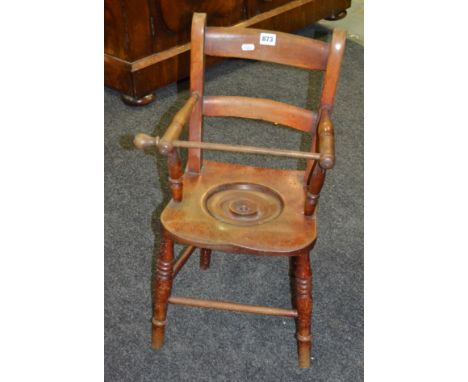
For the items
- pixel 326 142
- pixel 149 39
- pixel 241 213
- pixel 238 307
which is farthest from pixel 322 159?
pixel 149 39

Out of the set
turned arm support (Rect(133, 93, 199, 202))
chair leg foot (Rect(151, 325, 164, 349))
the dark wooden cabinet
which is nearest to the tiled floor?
the dark wooden cabinet

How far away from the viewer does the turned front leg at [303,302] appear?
56.7 inches

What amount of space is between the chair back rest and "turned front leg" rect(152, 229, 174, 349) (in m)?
0.25

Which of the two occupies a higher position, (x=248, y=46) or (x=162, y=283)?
(x=248, y=46)

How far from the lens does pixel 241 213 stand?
144 cm

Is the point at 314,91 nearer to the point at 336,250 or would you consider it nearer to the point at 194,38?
the point at 336,250

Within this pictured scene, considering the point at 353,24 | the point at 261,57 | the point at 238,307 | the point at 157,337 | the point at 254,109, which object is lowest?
the point at 157,337

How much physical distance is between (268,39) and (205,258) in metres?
0.77

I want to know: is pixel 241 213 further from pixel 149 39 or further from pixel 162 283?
pixel 149 39

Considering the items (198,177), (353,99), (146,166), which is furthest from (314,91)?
(198,177)

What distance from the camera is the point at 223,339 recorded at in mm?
1675

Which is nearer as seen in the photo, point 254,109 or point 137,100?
point 254,109

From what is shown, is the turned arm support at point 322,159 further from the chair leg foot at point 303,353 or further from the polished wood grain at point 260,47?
the chair leg foot at point 303,353

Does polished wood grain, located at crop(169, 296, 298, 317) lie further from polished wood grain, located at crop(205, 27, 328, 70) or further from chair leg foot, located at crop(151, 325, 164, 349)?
polished wood grain, located at crop(205, 27, 328, 70)
